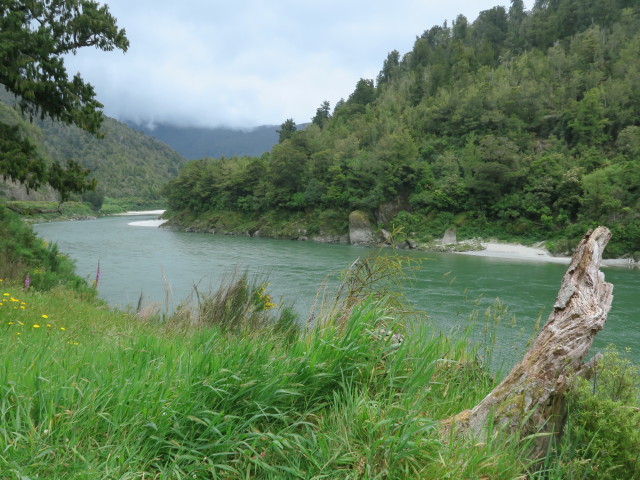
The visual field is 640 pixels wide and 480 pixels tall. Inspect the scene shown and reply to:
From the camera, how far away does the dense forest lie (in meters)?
34.7

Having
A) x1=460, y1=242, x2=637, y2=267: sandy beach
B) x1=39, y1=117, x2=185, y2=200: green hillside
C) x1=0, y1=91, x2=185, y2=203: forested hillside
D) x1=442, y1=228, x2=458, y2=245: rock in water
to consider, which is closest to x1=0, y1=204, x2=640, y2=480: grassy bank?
x1=460, y1=242, x2=637, y2=267: sandy beach

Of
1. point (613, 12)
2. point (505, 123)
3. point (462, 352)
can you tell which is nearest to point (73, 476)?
point (462, 352)

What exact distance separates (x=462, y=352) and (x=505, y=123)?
4989cm

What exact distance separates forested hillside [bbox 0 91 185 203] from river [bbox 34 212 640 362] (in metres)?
91.0

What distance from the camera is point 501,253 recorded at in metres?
31.7

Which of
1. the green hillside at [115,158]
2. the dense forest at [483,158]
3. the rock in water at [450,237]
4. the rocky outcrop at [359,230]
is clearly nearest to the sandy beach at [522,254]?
the dense forest at [483,158]

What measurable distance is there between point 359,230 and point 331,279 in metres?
22.5

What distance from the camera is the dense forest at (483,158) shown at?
34.7 metres

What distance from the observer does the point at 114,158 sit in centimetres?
13738

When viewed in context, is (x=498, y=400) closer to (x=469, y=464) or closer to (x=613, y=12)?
(x=469, y=464)

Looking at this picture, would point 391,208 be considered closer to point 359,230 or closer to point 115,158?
point 359,230

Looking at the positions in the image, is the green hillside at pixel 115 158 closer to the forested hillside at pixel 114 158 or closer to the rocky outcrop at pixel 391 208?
the forested hillside at pixel 114 158

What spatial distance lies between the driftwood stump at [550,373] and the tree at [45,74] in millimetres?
9000

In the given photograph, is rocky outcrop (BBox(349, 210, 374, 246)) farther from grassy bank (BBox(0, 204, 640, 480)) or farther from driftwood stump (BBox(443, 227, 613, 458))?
grassy bank (BBox(0, 204, 640, 480))
